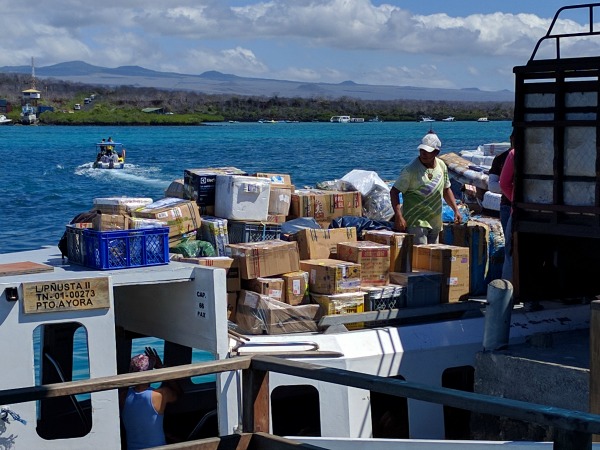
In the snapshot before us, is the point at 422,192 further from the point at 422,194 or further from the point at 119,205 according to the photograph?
the point at 119,205

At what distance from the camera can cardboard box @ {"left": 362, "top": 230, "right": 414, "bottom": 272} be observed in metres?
9.70

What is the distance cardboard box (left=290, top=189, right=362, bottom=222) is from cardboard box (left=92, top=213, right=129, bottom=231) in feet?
8.82

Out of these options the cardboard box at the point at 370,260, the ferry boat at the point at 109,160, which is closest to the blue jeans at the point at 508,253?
the cardboard box at the point at 370,260

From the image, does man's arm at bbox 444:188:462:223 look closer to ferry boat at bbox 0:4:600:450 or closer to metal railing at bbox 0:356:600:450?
ferry boat at bbox 0:4:600:450

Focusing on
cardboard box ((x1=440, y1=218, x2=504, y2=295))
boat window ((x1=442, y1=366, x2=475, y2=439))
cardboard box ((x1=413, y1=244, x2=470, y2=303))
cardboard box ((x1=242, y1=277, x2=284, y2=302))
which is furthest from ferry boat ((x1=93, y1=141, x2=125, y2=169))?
boat window ((x1=442, y1=366, x2=475, y2=439))

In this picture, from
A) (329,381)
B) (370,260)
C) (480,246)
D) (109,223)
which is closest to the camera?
(329,381)

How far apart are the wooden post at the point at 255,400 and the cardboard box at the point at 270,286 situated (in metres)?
3.65

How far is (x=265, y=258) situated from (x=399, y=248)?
1446mm

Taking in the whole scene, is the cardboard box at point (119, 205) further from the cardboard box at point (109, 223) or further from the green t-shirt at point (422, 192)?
the green t-shirt at point (422, 192)

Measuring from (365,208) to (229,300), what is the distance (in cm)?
316

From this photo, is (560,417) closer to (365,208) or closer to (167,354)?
(167,354)

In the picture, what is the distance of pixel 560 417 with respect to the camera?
12.6ft

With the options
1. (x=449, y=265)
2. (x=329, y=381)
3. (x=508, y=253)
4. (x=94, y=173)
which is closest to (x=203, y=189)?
(x=449, y=265)

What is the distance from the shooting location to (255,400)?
204 inches
